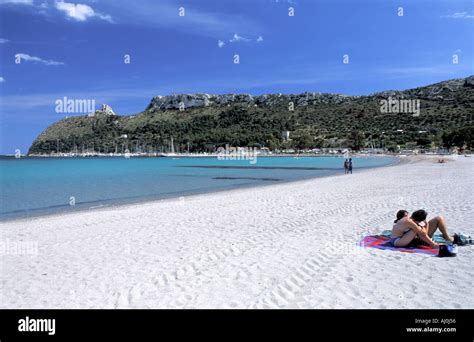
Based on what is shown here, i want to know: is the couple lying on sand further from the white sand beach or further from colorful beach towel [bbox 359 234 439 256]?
the white sand beach

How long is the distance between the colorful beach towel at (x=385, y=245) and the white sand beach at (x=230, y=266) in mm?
227

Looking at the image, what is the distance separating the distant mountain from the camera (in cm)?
10962

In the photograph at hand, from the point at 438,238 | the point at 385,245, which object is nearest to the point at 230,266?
the point at 385,245

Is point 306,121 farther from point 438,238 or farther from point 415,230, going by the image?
point 415,230

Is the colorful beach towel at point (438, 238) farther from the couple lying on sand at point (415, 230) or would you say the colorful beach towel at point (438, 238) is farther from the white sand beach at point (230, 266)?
the white sand beach at point (230, 266)

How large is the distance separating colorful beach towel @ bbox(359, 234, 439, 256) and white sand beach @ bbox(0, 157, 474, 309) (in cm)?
23

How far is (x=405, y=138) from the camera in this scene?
111 meters

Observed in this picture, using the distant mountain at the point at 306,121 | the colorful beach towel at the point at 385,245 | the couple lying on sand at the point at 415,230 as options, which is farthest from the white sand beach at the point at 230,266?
the distant mountain at the point at 306,121

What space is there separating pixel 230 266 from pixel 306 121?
465ft

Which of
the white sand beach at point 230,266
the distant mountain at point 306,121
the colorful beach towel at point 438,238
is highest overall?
the distant mountain at point 306,121

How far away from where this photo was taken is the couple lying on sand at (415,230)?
702 cm

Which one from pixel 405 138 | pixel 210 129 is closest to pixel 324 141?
pixel 405 138
